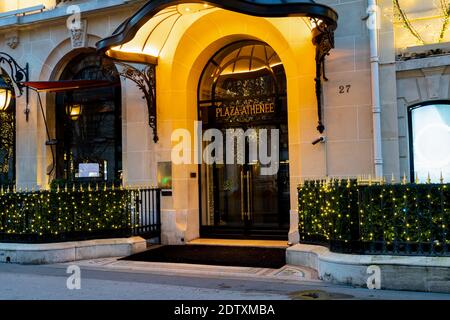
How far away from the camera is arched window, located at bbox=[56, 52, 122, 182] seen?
13617mm

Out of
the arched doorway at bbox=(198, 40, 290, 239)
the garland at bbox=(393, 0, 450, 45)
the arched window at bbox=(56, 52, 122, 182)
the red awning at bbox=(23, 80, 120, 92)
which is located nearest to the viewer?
the garland at bbox=(393, 0, 450, 45)

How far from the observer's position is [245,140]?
41.5 ft

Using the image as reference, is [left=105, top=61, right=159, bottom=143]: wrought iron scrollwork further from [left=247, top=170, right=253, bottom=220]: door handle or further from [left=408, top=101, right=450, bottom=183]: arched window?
[left=408, top=101, right=450, bottom=183]: arched window

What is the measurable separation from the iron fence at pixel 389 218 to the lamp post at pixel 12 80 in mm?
9686

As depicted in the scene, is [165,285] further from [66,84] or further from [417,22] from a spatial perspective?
[417,22]

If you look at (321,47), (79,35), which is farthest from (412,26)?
(79,35)

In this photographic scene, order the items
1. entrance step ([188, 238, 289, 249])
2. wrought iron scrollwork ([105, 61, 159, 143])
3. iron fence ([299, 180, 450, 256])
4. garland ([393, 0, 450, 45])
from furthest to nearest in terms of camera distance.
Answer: wrought iron scrollwork ([105, 61, 159, 143]) < entrance step ([188, 238, 289, 249]) < garland ([393, 0, 450, 45]) < iron fence ([299, 180, 450, 256])

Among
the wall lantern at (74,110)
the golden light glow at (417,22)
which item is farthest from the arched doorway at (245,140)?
the wall lantern at (74,110)

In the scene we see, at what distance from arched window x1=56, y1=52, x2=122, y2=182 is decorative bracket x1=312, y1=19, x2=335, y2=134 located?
18.5ft

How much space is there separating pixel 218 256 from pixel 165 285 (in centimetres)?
253

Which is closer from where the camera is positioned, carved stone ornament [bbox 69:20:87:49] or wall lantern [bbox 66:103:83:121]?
carved stone ornament [bbox 69:20:87:49]

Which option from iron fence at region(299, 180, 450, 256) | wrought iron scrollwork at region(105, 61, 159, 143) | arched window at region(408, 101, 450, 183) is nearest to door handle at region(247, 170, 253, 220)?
wrought iron scrollwork at region(105, 61, 159, 143)
